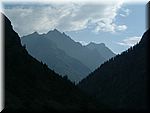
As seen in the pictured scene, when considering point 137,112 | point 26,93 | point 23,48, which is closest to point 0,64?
point 137,112

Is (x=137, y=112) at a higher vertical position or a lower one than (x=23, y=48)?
lower

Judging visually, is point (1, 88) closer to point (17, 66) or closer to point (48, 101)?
point (48, 101)

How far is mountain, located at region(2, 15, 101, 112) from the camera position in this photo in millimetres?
156462

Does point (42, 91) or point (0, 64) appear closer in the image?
point (0, 64)

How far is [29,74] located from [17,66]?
23.8 feet

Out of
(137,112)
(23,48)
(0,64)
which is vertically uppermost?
(23,48)

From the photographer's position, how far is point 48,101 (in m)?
164

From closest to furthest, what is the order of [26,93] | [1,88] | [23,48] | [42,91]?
[1,88], [26,93], [42,91], [23,48]

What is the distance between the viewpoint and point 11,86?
157 meters

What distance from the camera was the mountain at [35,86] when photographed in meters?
156

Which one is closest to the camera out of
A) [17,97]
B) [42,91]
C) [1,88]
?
[1,88]

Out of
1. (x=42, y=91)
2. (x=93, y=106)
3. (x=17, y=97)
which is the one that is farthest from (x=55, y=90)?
(x=17, y=97)

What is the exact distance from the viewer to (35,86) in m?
175

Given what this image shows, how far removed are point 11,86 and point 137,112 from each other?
146 metres
